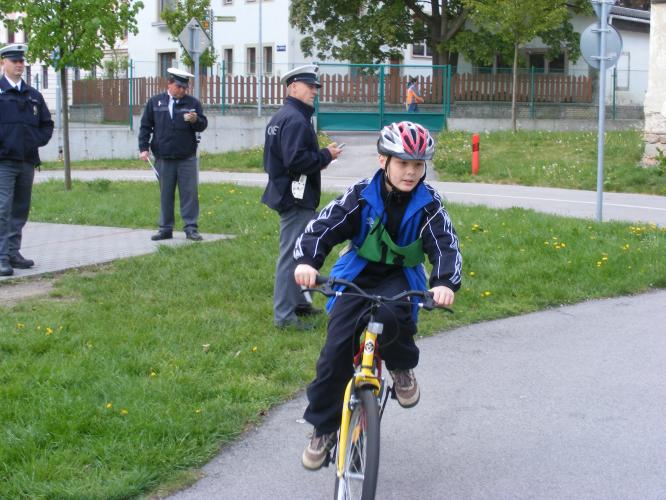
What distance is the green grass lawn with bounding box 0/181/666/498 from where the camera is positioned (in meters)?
5.08

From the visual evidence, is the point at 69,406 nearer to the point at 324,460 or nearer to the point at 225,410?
the point at 225,410

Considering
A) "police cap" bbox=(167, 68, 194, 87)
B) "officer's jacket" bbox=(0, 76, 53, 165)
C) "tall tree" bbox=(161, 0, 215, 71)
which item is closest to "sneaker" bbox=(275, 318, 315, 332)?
"officer's jacket" bbox=(0, 76, 53, 165)

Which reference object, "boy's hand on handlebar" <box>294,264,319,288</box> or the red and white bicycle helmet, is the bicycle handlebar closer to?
"boy's hand on handlebar" <box>294,264,319,288</box>

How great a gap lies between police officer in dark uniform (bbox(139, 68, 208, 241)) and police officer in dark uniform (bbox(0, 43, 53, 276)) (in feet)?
6.51

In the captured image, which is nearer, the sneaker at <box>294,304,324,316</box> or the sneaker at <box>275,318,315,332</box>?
the sneaker at <box>275,318,315,332</box>

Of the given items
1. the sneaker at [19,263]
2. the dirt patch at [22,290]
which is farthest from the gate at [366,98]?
the dirt patch at [22,290]

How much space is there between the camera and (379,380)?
439 centimetres

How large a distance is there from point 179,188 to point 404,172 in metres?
7.65

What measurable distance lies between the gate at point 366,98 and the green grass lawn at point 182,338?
683 inches

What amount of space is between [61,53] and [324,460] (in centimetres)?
1448

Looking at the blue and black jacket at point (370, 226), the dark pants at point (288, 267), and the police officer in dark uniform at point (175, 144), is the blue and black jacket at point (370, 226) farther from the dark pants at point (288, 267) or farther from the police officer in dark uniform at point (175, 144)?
the police officer in dark uniform at point (175, 144)

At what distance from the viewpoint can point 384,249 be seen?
4766mm

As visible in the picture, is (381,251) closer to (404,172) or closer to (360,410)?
(404,172)

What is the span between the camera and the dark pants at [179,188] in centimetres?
1198
